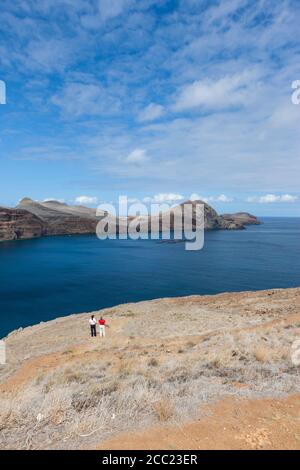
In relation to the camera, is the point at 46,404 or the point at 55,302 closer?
the point at 46,404

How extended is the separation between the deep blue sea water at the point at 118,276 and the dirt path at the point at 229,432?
121 ft

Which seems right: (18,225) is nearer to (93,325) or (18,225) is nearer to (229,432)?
(93,325)

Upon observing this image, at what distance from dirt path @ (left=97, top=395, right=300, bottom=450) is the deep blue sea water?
3693cm

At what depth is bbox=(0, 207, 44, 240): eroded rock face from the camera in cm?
16152

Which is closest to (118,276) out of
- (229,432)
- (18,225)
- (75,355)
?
(75,355)

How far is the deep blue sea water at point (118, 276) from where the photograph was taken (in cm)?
5672

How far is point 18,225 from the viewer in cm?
16988

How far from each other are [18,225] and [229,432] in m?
175

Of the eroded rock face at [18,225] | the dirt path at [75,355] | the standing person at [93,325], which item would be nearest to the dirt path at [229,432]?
the dirt path at [75,355]

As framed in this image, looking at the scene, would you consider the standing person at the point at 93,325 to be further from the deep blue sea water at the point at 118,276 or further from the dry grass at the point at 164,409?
the deep blue sea water at the point at 118,276

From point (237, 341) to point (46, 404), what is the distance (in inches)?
434

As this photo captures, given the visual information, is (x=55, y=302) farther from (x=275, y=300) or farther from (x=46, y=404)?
(x=46, y=404)
